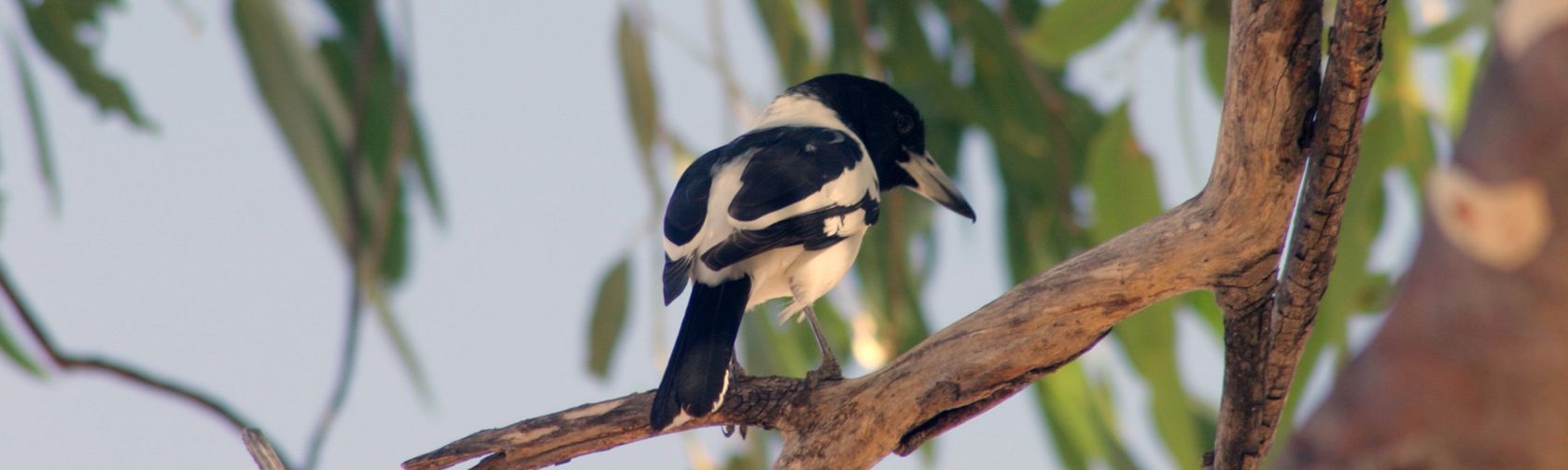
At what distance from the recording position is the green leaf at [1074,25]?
156 centimetres

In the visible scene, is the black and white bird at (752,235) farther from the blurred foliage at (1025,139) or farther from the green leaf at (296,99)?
the green leaf at (296,99)

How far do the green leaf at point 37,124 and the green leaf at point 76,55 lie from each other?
0.18ft

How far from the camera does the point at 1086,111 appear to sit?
2225 millimetres

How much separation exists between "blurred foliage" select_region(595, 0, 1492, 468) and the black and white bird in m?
0.37

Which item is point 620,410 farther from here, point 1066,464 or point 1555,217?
point 1066,464

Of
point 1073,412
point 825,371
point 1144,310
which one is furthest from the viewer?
point 1073,412

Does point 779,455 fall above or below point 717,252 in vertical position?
below

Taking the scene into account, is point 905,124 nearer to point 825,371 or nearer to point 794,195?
point 794,195

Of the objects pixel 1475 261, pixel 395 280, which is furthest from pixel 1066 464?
pixel 395 280

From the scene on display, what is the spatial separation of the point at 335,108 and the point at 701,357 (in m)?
0.94

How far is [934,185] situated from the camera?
5.94 ft

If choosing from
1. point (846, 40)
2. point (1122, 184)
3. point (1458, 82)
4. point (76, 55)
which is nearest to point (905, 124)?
point (1122, 184)

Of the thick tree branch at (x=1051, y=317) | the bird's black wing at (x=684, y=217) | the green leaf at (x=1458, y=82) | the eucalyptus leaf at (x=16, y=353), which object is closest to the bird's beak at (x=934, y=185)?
the bird's black wing at (x=684, y=217)

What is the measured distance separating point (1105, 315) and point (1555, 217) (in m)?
0.57
